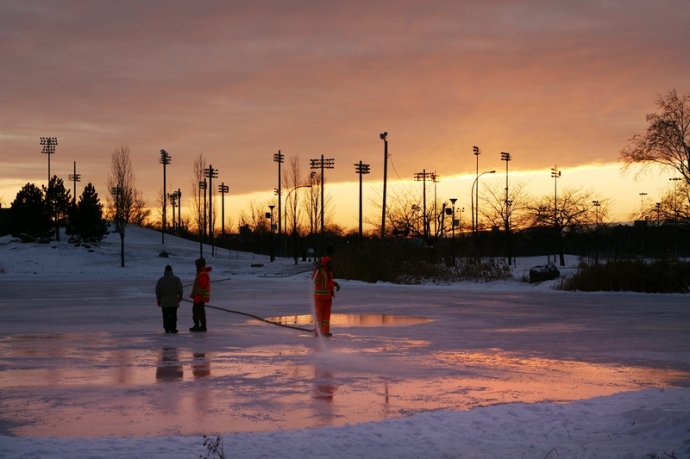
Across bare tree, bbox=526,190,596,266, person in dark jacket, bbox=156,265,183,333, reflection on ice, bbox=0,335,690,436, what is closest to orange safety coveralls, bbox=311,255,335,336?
reflection on ice, bbox=0,335,690,436

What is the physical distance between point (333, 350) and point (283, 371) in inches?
111

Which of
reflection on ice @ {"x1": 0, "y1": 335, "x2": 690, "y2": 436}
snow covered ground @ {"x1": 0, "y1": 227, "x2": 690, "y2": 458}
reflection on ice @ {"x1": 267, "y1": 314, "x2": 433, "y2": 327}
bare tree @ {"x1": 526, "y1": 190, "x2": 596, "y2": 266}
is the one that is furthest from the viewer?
bare tree @ {"x1": 526, "y1": 190, "x2": 596, "y2": 266}

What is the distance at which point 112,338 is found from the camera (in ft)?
59.6

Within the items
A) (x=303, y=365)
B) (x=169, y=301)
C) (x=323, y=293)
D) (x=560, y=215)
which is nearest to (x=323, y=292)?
(x=323, y=293)

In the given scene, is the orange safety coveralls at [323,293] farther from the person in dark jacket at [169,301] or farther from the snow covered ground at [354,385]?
the person in dark jacket at [169,301]

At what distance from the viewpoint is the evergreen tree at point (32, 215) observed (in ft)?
301

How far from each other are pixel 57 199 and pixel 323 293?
8416cm

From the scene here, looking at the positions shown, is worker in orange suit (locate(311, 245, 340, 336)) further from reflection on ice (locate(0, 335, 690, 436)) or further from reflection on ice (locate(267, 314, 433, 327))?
reflection on ice (locate(267, 314, 433, 327))

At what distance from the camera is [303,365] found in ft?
45.6

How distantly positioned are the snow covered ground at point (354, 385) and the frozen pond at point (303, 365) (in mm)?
39

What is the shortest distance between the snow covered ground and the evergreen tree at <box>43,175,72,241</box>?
7177 centimetres

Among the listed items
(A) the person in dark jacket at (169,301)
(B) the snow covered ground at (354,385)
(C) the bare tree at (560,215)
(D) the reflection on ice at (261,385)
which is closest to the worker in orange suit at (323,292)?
(B) the snow covered ground at (354,385)

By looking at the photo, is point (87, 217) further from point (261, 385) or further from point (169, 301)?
point (261, 385)

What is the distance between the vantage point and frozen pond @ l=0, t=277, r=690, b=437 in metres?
9.84
